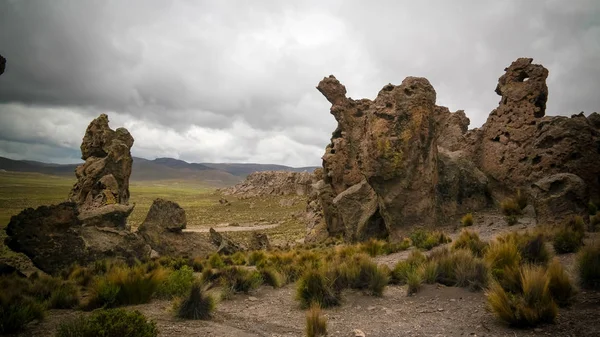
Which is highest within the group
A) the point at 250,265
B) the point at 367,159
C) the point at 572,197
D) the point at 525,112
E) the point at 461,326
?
the point at 525,112

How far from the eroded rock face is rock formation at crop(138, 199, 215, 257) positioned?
1737 centimetres

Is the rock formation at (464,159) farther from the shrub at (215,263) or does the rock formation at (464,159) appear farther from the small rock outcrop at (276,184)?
the small rock outcrop at (276,184)

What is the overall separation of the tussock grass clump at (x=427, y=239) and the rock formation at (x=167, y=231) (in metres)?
11.6

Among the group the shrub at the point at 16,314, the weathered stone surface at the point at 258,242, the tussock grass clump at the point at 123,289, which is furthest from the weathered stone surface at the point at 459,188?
the shrub at the point at 16,314

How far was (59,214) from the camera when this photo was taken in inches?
575

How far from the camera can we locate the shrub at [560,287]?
20.6 feet

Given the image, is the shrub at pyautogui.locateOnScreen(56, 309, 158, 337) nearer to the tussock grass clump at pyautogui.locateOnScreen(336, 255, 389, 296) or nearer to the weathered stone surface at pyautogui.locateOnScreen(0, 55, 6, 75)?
the tussock grass clump at pyautogui.locateOnScreen(336, 255, 389, 296)

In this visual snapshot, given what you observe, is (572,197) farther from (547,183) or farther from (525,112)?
(525,112)

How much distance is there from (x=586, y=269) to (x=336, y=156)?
19.6 m

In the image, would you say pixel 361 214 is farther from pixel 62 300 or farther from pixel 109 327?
pixel 109 327

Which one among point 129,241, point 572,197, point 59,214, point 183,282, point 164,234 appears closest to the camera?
point 183,282

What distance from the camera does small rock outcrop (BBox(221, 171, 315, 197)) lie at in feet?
303

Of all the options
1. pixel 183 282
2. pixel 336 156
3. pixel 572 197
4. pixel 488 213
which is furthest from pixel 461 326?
pixel 336 156

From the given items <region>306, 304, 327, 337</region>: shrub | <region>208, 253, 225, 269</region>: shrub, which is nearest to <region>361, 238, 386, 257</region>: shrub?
<region>208, 253, 225, 269</region>: shrub
